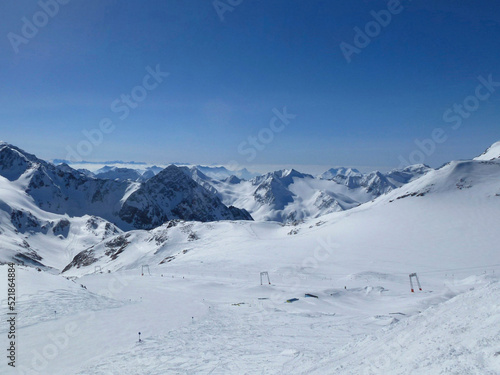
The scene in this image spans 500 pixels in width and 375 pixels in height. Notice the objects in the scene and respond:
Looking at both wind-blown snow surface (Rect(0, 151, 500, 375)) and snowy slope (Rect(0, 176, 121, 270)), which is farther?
snowy slope (Rect(0, 176, 121, 270))

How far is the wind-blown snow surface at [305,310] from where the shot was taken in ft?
33.2

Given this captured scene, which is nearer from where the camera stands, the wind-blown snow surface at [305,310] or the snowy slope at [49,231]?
the wind-blown snow surface at [305,310]

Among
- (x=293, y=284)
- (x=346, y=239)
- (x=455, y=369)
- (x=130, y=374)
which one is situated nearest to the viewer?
(x=455, y=369)

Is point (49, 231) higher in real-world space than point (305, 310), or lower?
higher

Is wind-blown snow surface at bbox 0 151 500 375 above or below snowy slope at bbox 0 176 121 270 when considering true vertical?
below

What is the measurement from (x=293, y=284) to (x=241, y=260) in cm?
2051

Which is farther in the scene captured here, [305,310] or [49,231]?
[49,231]

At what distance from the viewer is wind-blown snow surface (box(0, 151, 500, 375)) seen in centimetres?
1011

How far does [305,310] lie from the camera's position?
26.2m

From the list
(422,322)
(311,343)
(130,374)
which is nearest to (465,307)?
(422,322)

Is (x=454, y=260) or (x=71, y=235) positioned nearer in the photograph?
(x=454, y=260)

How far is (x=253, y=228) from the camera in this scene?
10244cm

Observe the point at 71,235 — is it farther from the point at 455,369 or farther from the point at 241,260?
the point at 455,369

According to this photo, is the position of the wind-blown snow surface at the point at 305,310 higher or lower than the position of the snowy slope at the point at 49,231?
lower
